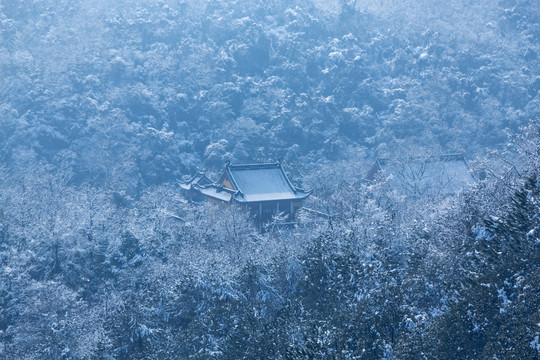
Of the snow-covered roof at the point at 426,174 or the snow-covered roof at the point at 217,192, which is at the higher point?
the snow-covered roof at the point at 426,174

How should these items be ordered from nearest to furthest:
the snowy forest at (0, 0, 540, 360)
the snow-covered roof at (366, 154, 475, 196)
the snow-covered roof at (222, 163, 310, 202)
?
the snowy forest at (0, 0, 540, 360)
the snow-covered roof at (222, 163, 310, 202)
the snow-covered roof at (366, 154, 475, 196)

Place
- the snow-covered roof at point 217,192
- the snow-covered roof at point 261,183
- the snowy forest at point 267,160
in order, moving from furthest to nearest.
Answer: the snow-covered roof at point 261,183 → the snow-covered roof at point 217,192 → the snowy forest at point 267,160

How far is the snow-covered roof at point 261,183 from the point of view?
29.0 meters

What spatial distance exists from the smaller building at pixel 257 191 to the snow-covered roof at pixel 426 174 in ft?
16.8

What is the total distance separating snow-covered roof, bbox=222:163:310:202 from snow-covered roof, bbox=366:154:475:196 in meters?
5.05

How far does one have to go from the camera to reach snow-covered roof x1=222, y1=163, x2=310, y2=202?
29.0 meters

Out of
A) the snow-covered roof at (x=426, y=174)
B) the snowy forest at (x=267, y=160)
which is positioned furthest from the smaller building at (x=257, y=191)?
the snow-covered roof at (x=426, y=174)

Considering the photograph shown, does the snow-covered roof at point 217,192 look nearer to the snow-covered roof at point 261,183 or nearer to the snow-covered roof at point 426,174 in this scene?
the snow-covered roof at point 261,183

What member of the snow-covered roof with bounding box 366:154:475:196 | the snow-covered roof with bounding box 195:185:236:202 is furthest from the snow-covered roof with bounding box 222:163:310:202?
the snow-covered roof with bounding box 366:154:475:196

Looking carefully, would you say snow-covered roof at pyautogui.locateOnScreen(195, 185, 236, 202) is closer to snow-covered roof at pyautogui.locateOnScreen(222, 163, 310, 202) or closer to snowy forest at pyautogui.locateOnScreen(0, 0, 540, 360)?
snow-covered roof at pyautogui.locateOnScreen(222, 163, 310, 202)

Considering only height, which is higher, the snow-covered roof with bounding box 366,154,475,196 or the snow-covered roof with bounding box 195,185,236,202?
the snow-covered roof with bounding box 366,154,475,196

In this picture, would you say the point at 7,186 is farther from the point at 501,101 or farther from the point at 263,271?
the point at 501,101

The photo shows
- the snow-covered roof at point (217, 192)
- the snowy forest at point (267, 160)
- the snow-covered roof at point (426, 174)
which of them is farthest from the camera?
the snow-covered roof at point (426, 174)

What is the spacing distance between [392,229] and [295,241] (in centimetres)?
619
